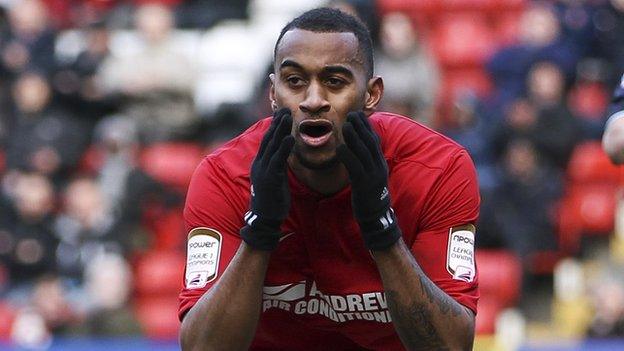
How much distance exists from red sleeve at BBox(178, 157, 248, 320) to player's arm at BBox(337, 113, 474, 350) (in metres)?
0.53

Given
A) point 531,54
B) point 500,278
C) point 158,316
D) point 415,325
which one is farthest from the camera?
point 531,54

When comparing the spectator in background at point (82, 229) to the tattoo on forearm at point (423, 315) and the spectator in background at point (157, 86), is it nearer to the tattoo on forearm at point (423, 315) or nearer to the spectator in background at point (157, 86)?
the spectator in background at point (157, 86)

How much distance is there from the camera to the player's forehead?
4.43 metres

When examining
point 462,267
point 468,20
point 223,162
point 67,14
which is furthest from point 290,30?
point 67,14

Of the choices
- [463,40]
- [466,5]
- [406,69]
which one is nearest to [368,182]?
[406,69]

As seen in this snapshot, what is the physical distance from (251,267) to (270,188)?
295 mm

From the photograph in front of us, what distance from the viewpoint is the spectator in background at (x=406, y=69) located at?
11.0m

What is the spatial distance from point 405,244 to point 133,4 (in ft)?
30.2

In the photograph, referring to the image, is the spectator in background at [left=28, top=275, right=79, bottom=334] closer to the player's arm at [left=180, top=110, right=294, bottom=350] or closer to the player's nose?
the player's arm at [left=180, top=110, right=294, bottom=350]

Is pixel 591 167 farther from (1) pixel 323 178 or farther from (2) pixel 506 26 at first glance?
(1) pixel 323 178

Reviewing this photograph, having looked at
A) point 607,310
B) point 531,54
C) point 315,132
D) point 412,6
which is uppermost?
point 412,6

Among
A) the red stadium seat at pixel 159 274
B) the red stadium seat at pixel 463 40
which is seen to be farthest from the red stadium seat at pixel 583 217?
the red stadium seat at pixel 159 274

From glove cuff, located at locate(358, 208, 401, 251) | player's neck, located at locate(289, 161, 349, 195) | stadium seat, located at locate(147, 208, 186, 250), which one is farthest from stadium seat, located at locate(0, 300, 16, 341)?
glove cuff, located at locate(358, 208, 401, 251)

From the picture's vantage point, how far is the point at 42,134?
1143 cm
